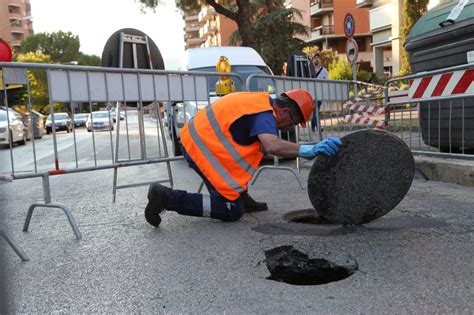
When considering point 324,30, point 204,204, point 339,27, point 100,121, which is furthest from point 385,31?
point 204,204

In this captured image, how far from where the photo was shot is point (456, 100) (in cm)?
590

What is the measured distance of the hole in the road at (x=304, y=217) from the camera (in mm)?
4267

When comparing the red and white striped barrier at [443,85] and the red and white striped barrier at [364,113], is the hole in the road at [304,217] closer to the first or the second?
the red and white striped barrier at [443,85]

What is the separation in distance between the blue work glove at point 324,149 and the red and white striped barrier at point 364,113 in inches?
140

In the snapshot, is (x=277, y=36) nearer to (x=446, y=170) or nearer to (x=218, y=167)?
(x=446, y=170)

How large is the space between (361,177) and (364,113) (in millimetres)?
4098

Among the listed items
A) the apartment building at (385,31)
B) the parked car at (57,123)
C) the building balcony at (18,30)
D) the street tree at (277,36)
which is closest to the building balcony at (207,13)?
the building balcony at (18,30)

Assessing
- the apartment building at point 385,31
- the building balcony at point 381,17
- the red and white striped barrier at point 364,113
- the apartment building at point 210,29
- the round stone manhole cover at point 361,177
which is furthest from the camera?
the apartment building at point 210,29

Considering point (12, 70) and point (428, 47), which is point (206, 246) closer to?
point (12, 70)

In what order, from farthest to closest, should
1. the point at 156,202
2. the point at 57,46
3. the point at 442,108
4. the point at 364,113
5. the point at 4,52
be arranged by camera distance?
1. the point at 57,46
2. the point at 364,113
3. the point at 442,108
4. the point at 4,52
5. the point at 156,202

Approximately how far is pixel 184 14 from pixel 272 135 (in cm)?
2426

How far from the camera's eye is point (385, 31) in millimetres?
36062

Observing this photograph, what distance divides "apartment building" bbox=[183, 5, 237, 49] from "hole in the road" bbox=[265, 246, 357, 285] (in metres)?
50.7

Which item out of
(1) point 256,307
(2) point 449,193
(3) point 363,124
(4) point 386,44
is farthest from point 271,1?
(1) point 256,307
